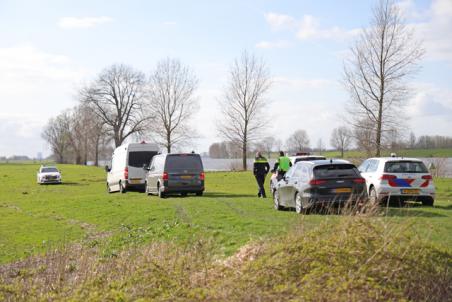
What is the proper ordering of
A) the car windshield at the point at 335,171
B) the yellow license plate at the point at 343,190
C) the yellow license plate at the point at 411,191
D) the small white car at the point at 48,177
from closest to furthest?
the yellow license plate at the point at 343,190, the car windshield at the point at 335,171, the yellow license plate at the point at 411,191, the small white car at the point at 48,177

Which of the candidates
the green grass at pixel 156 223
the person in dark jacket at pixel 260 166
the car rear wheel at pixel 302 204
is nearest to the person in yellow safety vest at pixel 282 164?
the person in dark jacket at pixel 260 166

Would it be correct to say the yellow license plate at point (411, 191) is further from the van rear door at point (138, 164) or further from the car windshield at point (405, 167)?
the van rear door at point (138, 164)

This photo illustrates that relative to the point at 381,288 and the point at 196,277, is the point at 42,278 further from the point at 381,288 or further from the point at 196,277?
the point at 381,288

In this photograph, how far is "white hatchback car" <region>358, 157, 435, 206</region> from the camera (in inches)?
758

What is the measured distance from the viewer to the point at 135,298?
9016mm

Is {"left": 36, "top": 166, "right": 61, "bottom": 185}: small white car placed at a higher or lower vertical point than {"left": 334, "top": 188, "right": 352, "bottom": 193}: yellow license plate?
lower

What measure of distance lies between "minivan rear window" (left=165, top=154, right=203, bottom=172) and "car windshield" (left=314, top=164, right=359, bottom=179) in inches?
392

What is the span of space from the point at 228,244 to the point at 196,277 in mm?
3356

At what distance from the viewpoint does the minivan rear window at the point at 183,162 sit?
25469 mm

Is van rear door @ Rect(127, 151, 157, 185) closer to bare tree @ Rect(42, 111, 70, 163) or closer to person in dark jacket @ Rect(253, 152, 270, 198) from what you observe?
person in dark jacket @ Rect(253, 152, 270, 198)

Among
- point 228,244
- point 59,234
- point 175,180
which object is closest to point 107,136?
point 175,180

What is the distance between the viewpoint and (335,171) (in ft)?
54.4

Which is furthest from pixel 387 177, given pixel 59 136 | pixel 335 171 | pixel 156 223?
pixel 59 136

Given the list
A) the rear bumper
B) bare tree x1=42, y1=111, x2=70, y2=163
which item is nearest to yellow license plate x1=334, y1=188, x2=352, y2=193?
the rear bumper
